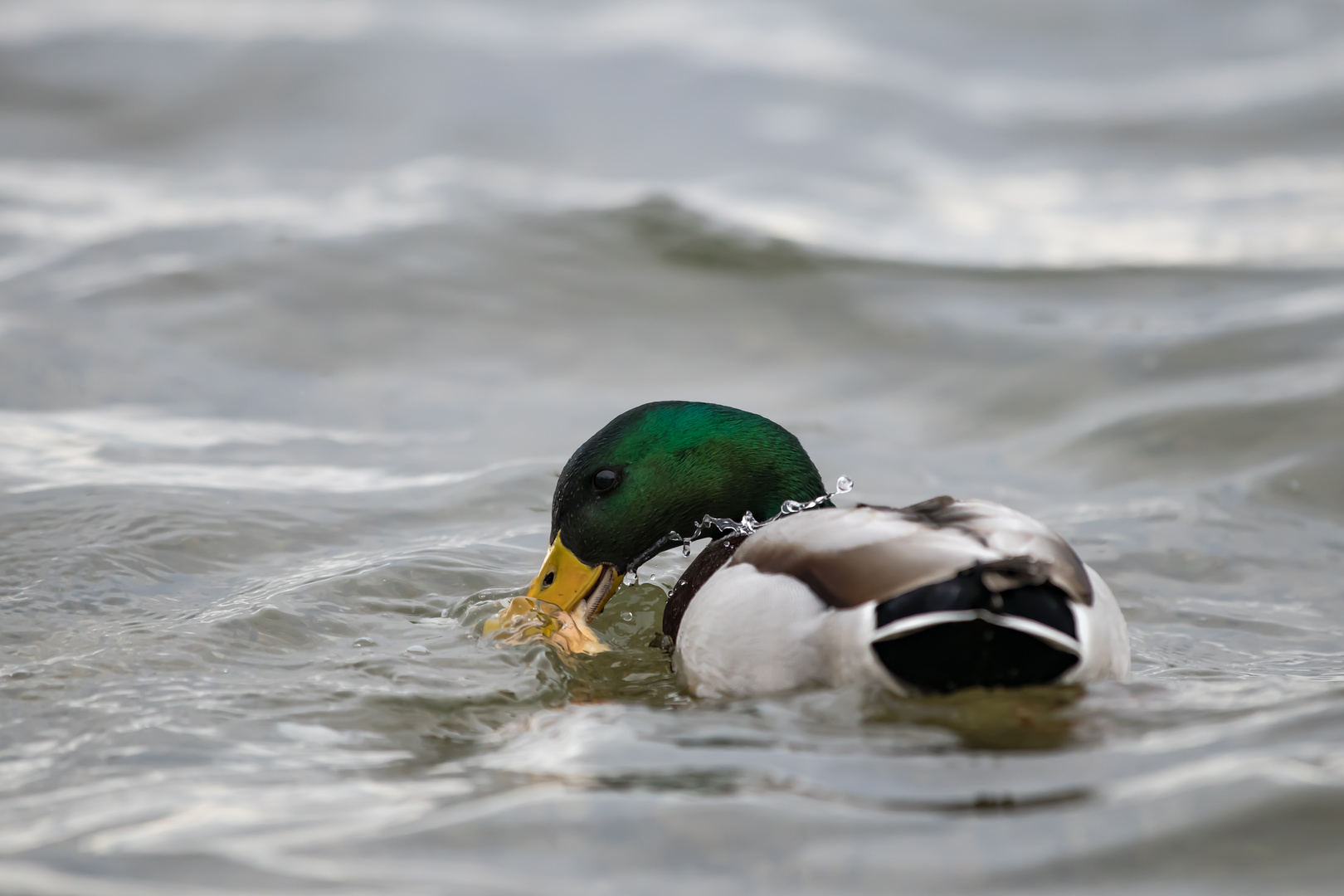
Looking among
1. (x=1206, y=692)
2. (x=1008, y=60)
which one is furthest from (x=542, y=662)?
(x=1008, y=60)

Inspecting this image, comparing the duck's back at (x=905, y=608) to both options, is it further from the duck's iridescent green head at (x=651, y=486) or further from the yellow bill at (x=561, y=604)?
the duck's iridescent green head at (x=651, y=486)

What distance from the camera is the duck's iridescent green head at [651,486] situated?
4387mm

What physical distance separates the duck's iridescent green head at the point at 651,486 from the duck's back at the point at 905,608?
0.68 metres

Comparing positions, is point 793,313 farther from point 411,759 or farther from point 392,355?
point 411,759

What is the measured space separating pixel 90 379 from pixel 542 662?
363 cm

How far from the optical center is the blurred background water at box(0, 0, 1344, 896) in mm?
2848

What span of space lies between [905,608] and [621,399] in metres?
3.90

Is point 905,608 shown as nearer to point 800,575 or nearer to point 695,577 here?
point 800,575

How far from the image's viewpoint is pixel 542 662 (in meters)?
4.06

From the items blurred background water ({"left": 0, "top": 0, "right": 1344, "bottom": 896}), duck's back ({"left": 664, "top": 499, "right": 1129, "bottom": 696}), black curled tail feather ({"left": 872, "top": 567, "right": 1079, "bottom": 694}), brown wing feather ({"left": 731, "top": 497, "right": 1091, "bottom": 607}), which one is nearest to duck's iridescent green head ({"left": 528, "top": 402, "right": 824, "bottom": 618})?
blurred background water ({"left": 0, "top": 0, "right": 1344, "bottom": 896})

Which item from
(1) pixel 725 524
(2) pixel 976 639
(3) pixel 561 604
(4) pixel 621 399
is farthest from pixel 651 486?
(4) pixel 621 399

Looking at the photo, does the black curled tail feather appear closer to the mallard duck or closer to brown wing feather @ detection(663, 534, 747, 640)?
the mallard duck

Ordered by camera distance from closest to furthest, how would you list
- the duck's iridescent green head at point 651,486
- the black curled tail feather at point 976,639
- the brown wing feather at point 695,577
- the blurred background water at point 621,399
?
1. the blurred background water at point 621,399
2. the black curled tail feather at point 976,639
3. the brown wing feather at point 695,577
4. the duck's iridescent green head at point 651,486

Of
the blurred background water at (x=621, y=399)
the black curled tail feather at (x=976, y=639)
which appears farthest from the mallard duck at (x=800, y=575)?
the blurred background water at (x=621, y=399)
